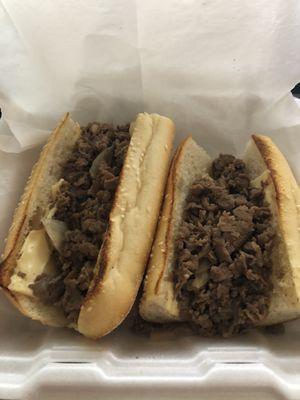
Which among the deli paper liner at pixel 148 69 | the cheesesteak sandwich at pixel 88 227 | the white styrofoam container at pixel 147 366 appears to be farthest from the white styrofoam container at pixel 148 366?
the deli paper liner at pixel 148 69

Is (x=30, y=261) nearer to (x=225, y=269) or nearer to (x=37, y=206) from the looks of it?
(x=37, y=206)

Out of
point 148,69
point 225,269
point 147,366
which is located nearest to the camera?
point 147,366

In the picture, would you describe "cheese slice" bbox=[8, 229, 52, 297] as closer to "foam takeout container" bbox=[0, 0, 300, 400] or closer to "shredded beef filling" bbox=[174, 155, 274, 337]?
"foam takeout container" bbox=[0, 0, 300, 400]

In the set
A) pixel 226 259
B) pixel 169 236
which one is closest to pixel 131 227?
pixel 169 236

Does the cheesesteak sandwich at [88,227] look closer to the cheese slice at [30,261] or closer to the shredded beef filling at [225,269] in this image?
the cheese slice at [30,261]

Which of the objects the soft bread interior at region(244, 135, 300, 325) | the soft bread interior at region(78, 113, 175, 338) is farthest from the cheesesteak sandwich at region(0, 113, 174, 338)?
the soft bread interior at region(244, 135, 300, 325)

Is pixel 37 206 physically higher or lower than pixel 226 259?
higher
